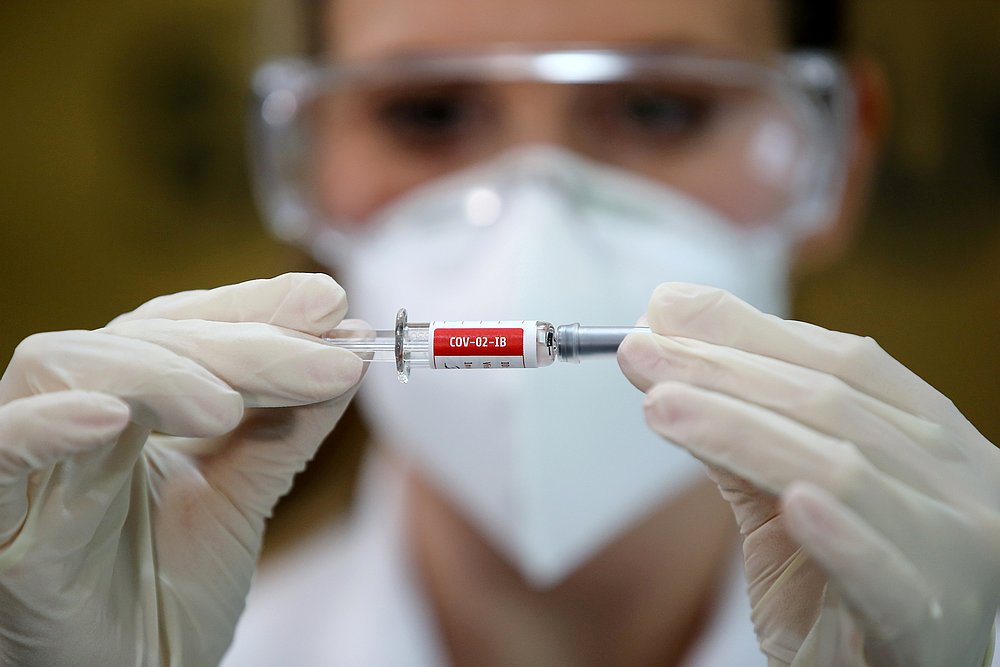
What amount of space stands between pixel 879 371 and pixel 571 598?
0.83 meters

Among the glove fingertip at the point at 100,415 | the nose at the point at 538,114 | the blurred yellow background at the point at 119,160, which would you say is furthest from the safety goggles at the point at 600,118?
the glove fingertip at the point at 100,415

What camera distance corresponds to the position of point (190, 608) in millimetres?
900

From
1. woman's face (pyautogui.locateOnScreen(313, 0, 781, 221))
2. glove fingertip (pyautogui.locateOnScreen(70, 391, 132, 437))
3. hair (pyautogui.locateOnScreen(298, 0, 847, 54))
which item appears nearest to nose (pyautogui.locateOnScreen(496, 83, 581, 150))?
woman's face (pyautogui.locateOnScreen(313, 0, 781, 221))

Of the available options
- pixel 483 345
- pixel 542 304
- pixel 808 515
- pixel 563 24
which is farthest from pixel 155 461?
pixel 563 24

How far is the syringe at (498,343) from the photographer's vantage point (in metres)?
0.81

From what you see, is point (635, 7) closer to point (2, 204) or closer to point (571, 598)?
point (571, 598)

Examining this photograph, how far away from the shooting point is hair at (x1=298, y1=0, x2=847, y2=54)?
1550 mm

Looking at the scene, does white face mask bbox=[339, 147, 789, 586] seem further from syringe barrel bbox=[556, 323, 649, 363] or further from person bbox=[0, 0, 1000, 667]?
syringe barrel bbox=[556, 323, 649, 363]

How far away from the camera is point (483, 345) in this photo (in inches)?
32.1

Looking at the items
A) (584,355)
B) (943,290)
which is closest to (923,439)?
(584,355)

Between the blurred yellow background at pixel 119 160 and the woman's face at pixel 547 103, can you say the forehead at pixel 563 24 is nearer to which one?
the woman's face at pixel 547 103

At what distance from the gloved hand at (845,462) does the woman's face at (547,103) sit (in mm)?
657

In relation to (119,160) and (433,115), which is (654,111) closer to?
(433,115)

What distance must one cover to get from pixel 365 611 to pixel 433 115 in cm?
87
